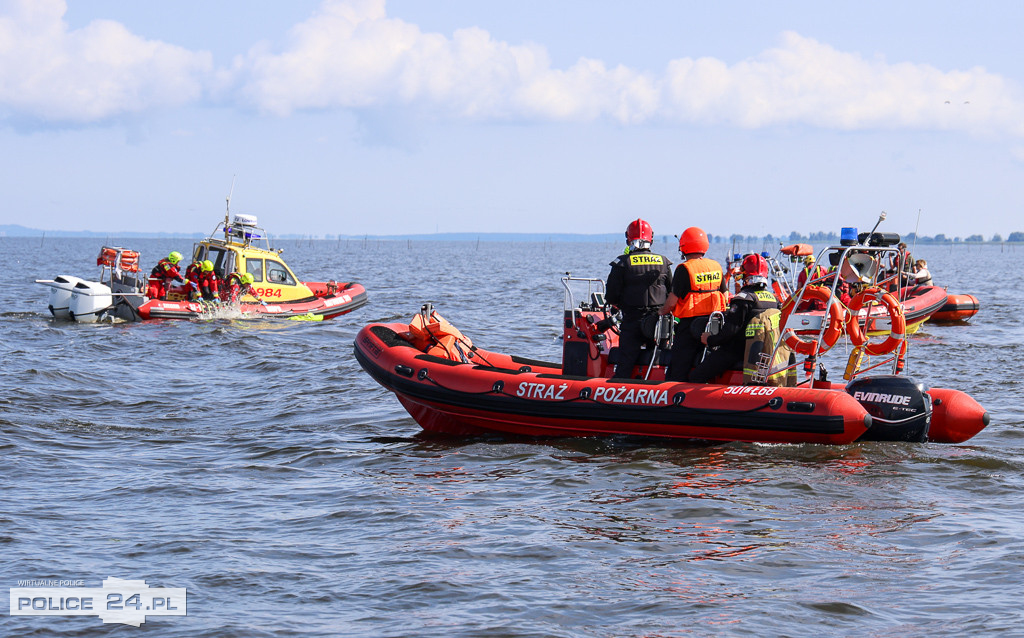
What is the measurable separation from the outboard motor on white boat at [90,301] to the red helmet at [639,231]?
12.2 m

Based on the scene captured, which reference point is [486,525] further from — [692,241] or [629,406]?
[692,241]

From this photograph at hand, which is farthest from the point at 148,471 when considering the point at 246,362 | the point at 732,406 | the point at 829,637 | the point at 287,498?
the point at 246,362

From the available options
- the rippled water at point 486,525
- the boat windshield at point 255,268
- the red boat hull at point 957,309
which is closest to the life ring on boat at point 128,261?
the boat windshield at point 255,268

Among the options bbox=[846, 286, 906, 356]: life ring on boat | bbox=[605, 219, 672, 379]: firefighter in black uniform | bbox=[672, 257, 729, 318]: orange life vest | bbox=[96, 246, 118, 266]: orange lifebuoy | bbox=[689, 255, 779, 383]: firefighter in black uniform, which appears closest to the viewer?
bbox=[846, 286, 906, 356]: life ring on boat

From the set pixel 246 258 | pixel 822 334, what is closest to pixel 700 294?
pixel 822 334

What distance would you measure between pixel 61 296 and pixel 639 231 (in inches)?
531

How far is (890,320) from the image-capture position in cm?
846

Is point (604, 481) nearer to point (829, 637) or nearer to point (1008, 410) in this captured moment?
point (829, 637)

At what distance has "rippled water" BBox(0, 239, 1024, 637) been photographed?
16.8 ft

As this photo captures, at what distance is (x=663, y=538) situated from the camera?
20.7 ft

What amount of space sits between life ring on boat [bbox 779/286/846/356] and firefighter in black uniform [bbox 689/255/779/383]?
19 centimetres

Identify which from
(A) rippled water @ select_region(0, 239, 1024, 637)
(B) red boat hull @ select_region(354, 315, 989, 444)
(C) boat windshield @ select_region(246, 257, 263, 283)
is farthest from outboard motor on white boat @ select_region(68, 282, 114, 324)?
(B) red boat hull @ select_region(354, 315, 989, 444)

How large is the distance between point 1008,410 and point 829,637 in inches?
269

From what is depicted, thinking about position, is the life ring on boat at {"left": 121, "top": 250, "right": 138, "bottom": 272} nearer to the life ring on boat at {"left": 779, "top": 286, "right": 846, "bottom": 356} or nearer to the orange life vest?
the orange life vest
